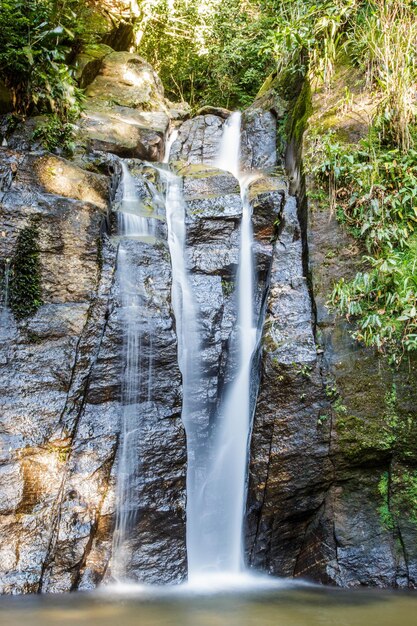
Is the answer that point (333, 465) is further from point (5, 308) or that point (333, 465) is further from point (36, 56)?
point (36, 56)

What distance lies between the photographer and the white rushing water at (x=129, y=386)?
5.38 metres

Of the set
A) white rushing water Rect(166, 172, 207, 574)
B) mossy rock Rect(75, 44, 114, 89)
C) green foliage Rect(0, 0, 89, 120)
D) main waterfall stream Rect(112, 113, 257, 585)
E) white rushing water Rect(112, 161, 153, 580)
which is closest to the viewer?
white rushing water Rect(112, 161, 153, 580)

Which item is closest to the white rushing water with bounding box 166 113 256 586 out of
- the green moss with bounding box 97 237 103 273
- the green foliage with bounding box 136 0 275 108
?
the green moss with bounding box 97 237 103 273

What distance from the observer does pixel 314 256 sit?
22.9 feet

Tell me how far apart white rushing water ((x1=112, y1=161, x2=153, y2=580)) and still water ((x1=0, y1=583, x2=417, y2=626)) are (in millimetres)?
644

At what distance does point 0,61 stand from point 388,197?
6677 mm

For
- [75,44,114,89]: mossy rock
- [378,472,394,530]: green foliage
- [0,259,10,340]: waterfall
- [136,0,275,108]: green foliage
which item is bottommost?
[378,472,394,530]: green foliage

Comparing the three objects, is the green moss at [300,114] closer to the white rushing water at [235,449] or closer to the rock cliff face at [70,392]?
the white rushing water at [235,449]

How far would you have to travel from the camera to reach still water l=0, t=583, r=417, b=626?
416 centimetres

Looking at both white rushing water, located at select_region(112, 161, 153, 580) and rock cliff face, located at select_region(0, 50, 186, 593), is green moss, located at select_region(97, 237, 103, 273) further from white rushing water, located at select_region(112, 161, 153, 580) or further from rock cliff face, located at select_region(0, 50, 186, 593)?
white rushing water, located at select_region(112, 161, 153, 580)

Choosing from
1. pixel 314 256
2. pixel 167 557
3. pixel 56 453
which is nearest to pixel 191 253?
pixel 314 256

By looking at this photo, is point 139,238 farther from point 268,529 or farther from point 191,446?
point 268,529

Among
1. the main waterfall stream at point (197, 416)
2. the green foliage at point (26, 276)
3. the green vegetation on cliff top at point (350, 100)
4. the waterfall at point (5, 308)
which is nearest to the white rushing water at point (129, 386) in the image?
the main waterfall stream at point (197, 416)

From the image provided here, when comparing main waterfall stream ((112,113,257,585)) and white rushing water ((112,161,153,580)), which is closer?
white rushing water ((112,161,153,580))
